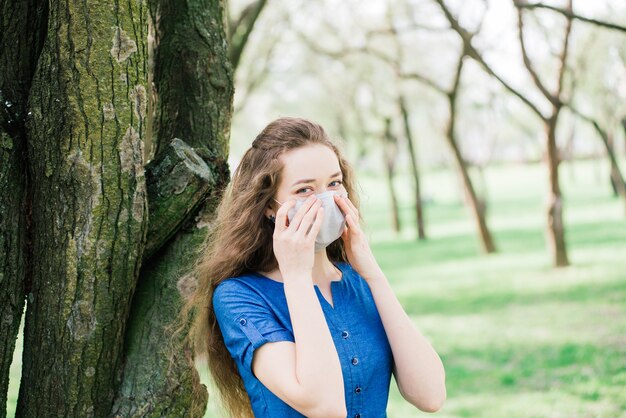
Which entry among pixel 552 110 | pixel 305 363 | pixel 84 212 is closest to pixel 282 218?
pixel 305 363

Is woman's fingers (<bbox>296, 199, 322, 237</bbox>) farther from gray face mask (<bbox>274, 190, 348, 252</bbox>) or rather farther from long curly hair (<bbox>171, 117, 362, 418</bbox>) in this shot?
long curly hair (<bbox>171, 117, 362, 418</bbox>)

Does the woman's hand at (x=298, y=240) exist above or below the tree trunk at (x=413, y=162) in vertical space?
above

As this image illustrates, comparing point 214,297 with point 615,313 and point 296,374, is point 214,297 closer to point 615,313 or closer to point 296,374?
point 296,374

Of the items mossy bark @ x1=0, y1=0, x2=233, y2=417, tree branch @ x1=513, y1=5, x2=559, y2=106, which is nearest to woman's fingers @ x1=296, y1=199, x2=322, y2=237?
mossy bark @ x1=0, y1=0, x2=233, y2=417

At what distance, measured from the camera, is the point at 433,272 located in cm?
1503

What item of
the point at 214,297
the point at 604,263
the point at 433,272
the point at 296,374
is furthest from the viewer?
the point at 433,272

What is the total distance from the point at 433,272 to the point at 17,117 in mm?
12979

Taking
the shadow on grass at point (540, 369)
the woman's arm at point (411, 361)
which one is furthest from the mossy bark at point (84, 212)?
the shadow on grass at point (540, 369)

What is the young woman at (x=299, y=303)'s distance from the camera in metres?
2.15

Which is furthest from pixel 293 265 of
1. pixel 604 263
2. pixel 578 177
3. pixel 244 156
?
pixel 578 177

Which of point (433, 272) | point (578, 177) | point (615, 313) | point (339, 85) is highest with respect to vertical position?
point (339, 85)

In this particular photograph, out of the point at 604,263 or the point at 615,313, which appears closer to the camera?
the point at 615,313

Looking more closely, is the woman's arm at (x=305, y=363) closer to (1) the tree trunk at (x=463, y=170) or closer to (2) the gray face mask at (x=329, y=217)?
(2) the gray face mask at (x=329, y=217)

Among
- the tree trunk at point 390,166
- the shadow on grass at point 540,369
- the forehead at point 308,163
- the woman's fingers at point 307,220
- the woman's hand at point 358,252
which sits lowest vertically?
the tree trunk at point 390,166
